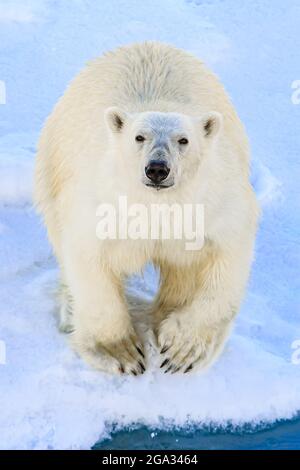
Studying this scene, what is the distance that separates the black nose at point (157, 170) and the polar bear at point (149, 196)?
0.06 metres

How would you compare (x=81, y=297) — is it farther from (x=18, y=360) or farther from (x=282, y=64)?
(x=282, y=64)

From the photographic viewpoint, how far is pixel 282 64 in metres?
6.11

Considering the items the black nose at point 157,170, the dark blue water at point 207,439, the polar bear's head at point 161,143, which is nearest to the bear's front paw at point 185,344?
the dark blue water at point 207,439

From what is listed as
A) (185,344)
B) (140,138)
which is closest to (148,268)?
(185,344)

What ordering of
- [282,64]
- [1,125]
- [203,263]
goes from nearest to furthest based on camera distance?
1. [203,263]
2. [1,125]
3. [282,64]

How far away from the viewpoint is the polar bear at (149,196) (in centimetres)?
340

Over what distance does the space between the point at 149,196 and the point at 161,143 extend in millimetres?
214

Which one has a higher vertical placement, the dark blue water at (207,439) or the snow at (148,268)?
the snow at (148,268)

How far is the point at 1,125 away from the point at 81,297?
2009mm

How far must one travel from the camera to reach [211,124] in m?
3.45

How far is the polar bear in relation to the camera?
11.2 feet

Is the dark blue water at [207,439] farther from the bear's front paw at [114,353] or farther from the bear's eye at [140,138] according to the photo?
the bear's eye at [140,138]
